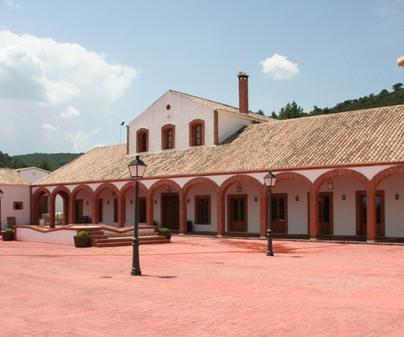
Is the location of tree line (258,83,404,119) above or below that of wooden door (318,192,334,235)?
above

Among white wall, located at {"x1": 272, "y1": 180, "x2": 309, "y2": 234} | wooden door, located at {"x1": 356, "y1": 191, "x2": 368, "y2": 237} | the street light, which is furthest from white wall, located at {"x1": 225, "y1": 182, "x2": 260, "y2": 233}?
the street light

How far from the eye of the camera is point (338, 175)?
21.8 meters

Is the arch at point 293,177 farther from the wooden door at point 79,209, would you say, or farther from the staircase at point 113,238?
the wooden door at point 79,209

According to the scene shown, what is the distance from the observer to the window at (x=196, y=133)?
3092 centimetres

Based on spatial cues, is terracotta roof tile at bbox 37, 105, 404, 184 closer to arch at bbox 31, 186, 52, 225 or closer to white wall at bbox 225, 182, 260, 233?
white wall at bbox 225, 182, 260, 233

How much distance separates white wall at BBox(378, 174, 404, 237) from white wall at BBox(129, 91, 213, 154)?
10.9 metres

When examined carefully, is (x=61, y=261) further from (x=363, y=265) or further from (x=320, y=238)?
(x=320, y=238)

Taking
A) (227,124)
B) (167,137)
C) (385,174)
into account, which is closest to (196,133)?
(227,124)

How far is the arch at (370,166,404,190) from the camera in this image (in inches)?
789

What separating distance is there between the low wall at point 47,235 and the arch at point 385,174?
11966 mm

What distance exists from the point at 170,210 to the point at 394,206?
13103 mm

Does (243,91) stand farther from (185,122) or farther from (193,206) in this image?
(193,206)

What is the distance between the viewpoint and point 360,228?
76.4 ft

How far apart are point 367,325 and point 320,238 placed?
53.0ft
